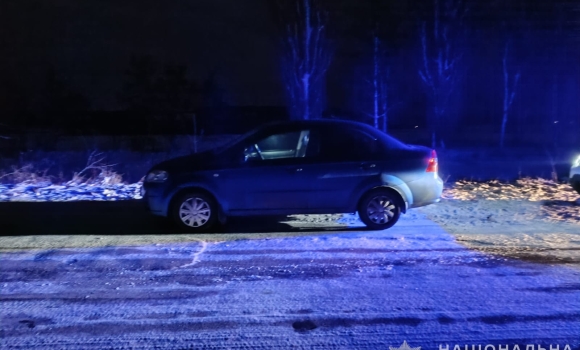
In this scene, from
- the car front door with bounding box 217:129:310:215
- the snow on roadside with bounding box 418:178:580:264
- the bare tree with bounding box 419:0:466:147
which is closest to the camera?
the snow on roadside with bounding box 418:178:580:264

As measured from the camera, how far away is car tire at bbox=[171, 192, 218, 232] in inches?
327

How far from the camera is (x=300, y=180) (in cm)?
826

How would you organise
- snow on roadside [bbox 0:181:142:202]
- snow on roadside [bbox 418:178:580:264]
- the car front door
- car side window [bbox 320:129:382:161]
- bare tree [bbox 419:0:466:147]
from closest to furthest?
snow on roadside [bbox 418:178:580:264] → the car front door → car side window [bbox 320:129:382:161] → snow on roadside [bbox 0:181:142:202] → bare tree [bbox 419:0:466:147]

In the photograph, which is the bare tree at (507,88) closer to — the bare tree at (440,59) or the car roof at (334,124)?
the bare tree at (440,59)

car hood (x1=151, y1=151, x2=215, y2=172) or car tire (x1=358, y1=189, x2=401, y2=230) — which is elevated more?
car hood (x1=151, y1=151, x2=215, y2=172)

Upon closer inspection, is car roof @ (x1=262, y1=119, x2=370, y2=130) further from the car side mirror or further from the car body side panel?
the car body side panel

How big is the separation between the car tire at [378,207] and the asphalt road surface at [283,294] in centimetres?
20

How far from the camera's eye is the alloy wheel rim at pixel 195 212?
327 inches

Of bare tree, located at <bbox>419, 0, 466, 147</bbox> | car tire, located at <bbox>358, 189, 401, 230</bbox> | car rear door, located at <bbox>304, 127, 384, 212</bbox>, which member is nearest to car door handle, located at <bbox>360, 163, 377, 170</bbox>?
car rear door, located at <bbox>304, 127, 384, 212</bbox>

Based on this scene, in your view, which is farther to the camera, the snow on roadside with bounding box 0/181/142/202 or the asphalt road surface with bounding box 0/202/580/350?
the snow on roadside with bounding box 0/181/142/202

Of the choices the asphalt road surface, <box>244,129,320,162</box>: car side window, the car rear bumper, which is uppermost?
<box>244,129,320,162</box>: car side window

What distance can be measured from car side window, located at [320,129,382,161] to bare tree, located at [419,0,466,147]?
23.2 meters

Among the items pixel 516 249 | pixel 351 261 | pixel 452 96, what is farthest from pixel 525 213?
Result: pixel 452 96

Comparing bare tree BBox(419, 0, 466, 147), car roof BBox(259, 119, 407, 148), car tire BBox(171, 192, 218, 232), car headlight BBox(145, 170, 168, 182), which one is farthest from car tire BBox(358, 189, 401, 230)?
bare tree BBox(419, 0, 466, 147)
